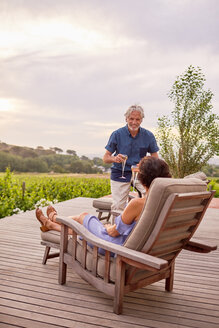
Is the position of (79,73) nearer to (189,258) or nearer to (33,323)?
(189,258)

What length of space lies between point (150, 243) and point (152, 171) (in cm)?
52

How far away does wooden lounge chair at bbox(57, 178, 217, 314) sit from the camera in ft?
6.79

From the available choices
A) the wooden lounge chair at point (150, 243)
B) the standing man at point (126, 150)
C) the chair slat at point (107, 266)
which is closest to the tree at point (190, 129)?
the standing man at point (126, 150)

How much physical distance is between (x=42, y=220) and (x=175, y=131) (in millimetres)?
9984

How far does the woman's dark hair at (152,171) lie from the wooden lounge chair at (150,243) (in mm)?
174

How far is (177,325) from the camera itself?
227 cm

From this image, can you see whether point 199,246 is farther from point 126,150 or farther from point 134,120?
point 134,120

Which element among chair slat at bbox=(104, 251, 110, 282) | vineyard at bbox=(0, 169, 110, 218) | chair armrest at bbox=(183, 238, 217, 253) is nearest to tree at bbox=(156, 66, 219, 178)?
vineyard at bbox=(0, 169, 110, 218)

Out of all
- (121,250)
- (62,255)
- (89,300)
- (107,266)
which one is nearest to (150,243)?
(121,250)

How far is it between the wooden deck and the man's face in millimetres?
1603

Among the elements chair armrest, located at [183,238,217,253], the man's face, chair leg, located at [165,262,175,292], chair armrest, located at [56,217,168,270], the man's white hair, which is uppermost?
the man's white hair

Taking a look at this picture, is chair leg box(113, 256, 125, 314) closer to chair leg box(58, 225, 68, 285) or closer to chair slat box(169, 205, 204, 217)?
chair slat box(169, 205, 204, 217)

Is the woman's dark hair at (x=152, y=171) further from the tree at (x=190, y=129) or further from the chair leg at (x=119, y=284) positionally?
the tree at (x=190, y=129)

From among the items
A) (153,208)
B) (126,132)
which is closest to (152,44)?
(126,132)
